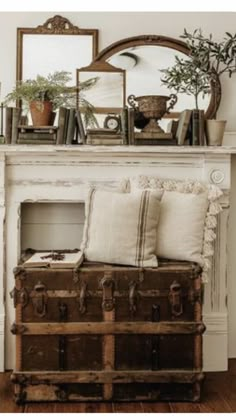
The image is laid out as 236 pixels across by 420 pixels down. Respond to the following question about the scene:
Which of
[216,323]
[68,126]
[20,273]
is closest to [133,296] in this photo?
[20,273]

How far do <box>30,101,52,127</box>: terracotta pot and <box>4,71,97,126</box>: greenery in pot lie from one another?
12 millimetres

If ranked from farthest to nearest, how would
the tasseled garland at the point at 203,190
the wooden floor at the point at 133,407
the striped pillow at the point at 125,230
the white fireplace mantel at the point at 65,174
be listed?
1. the white fireplace mantel at the point at 65,174
2. the tasseled garland at the point at 203,190
3. the striped pillow at the point at 125,230
4. the wooden floor at the point at 133,407

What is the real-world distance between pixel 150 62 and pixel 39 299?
1.52 metres

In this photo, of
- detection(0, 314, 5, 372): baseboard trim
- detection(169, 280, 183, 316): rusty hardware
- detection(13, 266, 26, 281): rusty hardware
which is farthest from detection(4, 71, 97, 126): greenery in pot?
detection(0, 314, 5, 372): baseboard trim

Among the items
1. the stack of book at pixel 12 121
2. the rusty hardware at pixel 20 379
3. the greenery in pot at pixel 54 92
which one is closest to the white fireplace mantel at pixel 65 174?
the stack of book at pixel 12 121

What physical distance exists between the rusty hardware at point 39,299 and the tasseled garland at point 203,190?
0.75 meters

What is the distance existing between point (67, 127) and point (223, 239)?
1.09 metres

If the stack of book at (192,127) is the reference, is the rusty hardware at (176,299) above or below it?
below

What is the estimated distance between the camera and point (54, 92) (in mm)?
3117

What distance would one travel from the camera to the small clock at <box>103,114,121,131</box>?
10.4 ft

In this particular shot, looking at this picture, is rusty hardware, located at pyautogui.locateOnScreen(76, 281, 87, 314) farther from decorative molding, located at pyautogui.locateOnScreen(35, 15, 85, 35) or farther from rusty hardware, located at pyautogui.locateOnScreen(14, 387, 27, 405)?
decorative molding, located at pyautogui.locateOnScreen(35, 15, 85, 35)

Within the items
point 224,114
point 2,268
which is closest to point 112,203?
point 2,268

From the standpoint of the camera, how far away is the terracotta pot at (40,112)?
3062mm

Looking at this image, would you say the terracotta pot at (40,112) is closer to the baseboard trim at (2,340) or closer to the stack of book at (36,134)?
the stack of book at (36,134)
